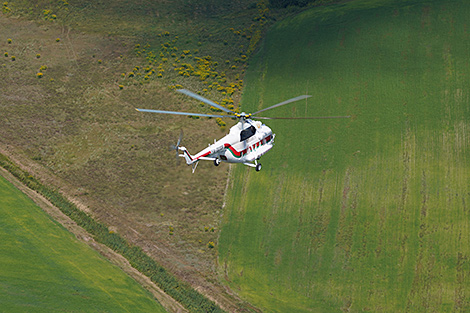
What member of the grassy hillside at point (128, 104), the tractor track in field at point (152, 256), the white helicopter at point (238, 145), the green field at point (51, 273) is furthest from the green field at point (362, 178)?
the white helicopter at point (238, 145)

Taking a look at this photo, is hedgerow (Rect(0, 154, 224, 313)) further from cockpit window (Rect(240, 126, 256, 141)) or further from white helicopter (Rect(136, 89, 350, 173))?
cockpit window (Rect(240, 126, 256, 141))

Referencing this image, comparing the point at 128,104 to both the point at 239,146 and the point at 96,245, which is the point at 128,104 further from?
the point at 239,146

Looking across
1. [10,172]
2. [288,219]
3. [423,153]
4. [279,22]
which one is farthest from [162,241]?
[279,22]

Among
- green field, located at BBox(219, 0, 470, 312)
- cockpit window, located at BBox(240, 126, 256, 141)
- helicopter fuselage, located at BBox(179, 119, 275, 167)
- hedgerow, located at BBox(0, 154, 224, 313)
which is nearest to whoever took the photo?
helicopter fuselage, located at BBox(179, 119, 275, 167)

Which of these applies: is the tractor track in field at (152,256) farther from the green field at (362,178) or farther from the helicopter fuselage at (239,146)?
the helicopter fuselage at (239,146)

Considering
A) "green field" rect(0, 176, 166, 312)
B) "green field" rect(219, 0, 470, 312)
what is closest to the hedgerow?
"green field" rect(0, 176, 166, 312)

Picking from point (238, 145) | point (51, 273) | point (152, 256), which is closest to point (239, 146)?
point (238, 145)
